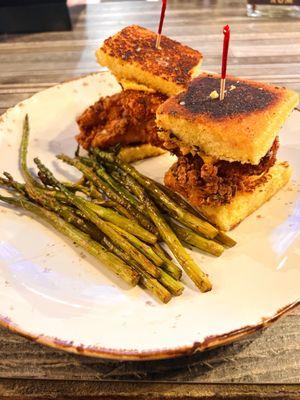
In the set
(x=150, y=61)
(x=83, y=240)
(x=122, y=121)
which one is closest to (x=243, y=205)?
(x=83, y=240)

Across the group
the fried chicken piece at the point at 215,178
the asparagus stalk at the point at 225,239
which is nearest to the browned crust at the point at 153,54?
the fried chicken piece at the point at 215,178

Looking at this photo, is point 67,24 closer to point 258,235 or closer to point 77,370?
point 258,235

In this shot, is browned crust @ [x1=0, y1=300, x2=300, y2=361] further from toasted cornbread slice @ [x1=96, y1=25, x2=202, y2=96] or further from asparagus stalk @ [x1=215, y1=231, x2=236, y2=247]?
toasted cornbread slice @ [x1=96, y1=25, x2=202, y2=96]

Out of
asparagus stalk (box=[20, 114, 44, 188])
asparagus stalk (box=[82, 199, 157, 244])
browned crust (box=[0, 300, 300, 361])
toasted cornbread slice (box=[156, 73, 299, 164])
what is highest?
toasted cornbread slice (box=[156, 73, 299, 164])

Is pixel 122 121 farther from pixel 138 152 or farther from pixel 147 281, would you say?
pixel 147 281

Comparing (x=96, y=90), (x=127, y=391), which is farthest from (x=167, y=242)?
(x=96, y=90)

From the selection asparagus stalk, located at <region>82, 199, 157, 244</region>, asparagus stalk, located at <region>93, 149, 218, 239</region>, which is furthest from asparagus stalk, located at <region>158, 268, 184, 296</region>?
asparagus stalk, located at <region>93, 149, 218, 239</region>
